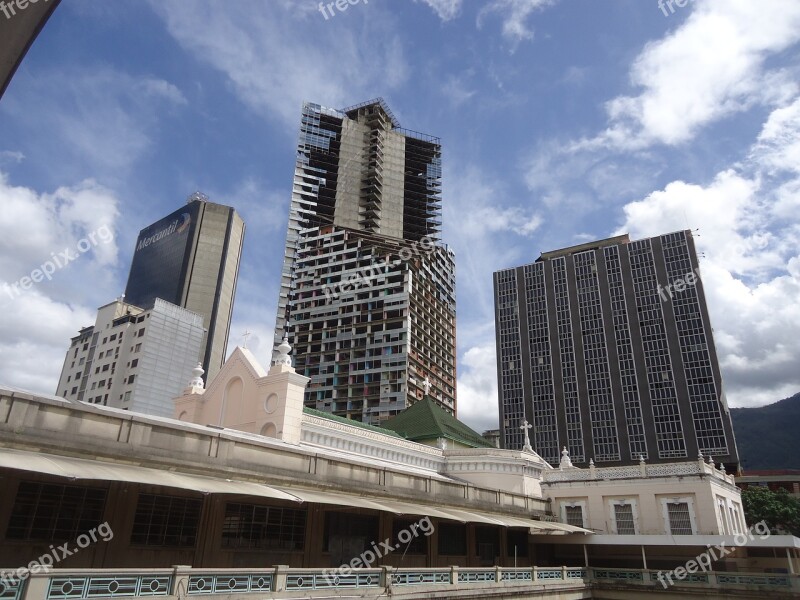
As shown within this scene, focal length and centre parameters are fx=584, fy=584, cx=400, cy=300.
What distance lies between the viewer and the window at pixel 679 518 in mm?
30781

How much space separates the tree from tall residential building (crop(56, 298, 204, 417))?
83.3 meters

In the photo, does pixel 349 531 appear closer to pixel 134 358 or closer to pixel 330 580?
pixel 330 580

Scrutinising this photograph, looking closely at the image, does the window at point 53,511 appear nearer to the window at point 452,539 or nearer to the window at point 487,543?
the window at point 452,539

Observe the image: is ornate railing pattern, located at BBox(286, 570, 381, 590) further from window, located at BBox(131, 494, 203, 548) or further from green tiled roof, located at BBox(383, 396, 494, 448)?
green tiled roof, located at BBox(383, 396, 494, 448)

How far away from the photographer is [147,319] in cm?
9931

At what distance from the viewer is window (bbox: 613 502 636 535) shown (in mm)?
32250

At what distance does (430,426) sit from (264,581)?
29.7m

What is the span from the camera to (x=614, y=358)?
303 feet

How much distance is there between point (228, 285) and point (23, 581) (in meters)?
136

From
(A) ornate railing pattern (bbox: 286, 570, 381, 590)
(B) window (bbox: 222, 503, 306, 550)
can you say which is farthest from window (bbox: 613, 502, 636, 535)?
(B) window (bbox: 222, 503, 306, 550)

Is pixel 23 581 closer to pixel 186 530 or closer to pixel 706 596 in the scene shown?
pixel 186 530

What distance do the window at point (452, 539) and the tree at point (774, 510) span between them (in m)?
51.1

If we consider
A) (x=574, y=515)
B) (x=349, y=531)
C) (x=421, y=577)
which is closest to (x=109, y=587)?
(x=421, y=577)

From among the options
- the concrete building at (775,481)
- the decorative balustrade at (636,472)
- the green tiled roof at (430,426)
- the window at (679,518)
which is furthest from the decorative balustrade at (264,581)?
the concrete building at (775,481)
